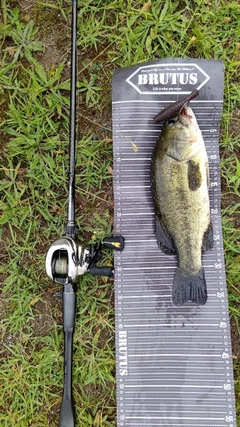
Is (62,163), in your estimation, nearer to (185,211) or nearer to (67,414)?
(185,211)

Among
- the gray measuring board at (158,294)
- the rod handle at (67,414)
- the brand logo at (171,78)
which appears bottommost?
the rod handle at (67,414)

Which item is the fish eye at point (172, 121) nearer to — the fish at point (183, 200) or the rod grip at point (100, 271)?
the fish at point (183, 200)

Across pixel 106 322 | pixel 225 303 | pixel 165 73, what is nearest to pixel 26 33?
pixel 165 73

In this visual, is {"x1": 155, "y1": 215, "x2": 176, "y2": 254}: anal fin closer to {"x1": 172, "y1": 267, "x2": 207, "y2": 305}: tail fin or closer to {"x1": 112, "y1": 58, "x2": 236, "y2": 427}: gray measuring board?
{"x1": 112, "y1": 58, "x2": 236, "y2": 427}: gray measuring board

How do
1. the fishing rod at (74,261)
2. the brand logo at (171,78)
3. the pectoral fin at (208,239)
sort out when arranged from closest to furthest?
the fishing rod at (74,261)
the pectoral fin at (208,239)
the brand logo at (171,78)

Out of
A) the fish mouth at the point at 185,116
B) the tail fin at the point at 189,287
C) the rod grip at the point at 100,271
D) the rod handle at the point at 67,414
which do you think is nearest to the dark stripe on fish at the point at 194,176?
the fish mouth at the point at 185,116

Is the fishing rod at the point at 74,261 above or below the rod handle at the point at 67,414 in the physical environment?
above

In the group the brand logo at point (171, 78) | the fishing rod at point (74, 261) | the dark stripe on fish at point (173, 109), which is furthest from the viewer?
the brand logo at point (171, 78)

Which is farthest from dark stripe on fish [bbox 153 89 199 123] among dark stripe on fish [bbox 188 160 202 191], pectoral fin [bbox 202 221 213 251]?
pectoral fin [bbox 202 221 213 251]

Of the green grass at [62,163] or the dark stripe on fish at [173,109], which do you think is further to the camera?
the green grass at [62,163]
